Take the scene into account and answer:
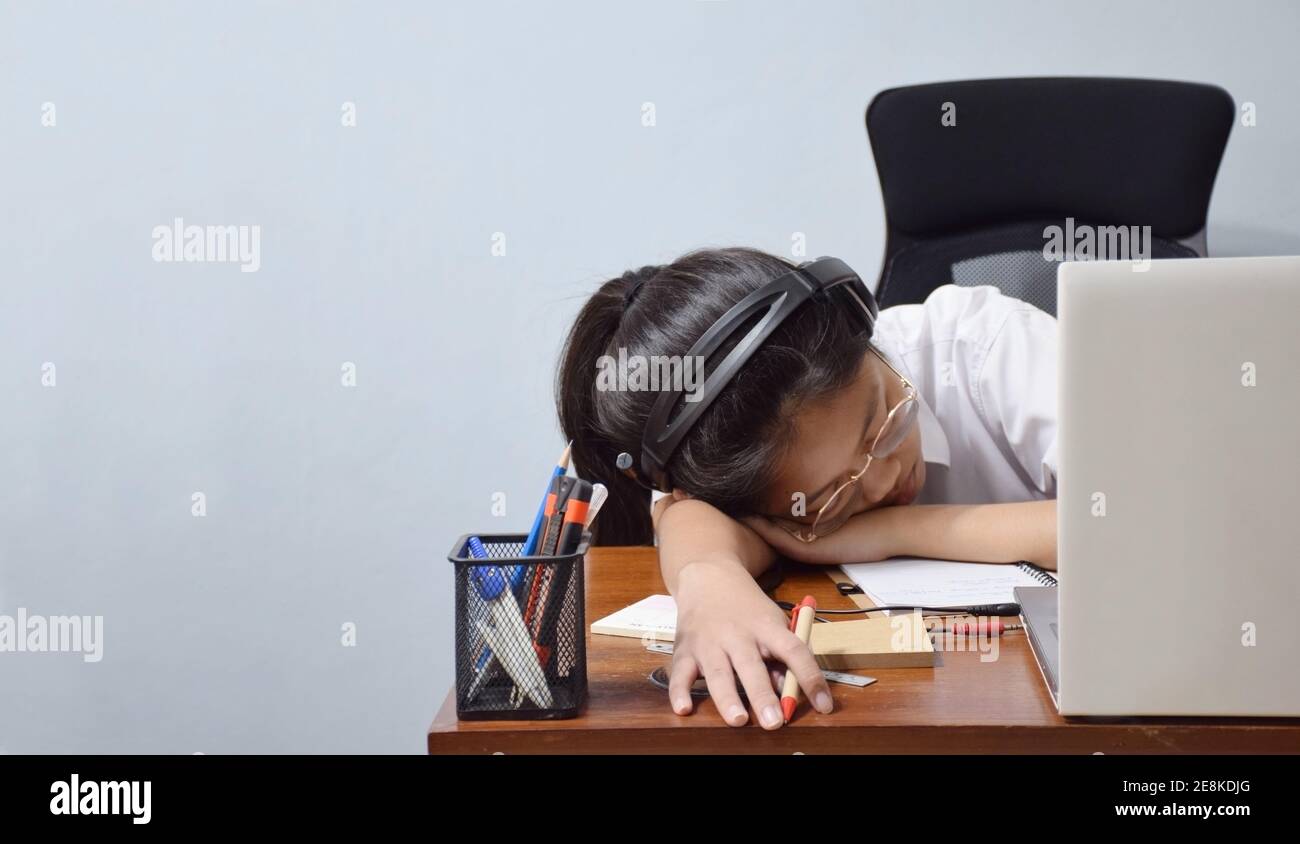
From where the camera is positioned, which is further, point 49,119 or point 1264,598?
point 49,119

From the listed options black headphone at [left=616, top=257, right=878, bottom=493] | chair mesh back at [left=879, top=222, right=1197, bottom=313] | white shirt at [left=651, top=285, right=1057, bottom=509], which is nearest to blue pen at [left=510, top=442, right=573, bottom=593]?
black headphone at [left=616, top=257, right=878, bottom=493]

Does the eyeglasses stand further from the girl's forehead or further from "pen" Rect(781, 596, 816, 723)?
"pen" Rect(781, 596, 816, 723)

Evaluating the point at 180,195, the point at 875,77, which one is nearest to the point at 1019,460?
the point at 875,77

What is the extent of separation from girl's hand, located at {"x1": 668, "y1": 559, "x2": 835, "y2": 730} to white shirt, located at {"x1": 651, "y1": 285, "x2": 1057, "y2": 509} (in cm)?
51

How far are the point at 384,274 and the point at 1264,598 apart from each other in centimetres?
172

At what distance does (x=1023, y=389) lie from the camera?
1203 millimetres

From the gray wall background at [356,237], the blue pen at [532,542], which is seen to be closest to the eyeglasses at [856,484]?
the blue pen at [532,542]

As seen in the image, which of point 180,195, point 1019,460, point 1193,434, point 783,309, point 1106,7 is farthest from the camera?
point 180,195

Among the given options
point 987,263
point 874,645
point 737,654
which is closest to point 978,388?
point 987,263

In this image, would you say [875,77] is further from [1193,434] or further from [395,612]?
[1193,434]

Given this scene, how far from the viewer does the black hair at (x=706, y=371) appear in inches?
35.3

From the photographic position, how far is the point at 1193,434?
51cm

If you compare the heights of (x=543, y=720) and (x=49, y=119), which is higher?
(x=49, y=119)
